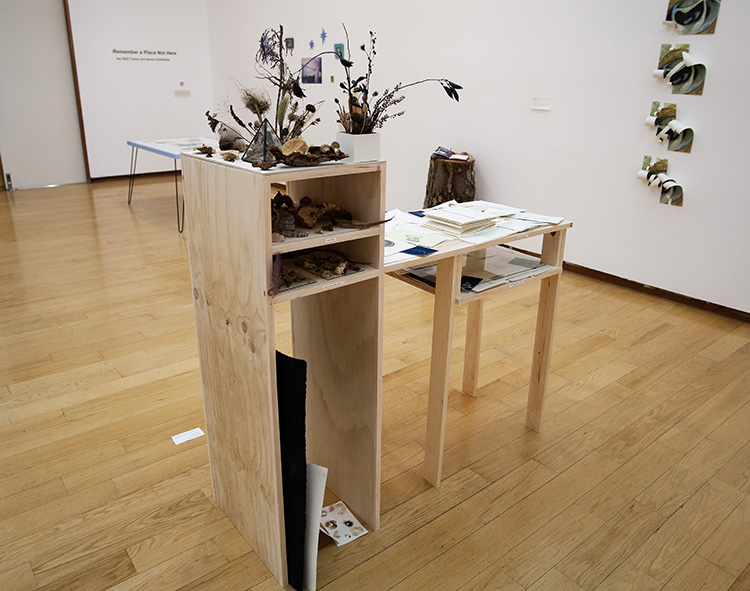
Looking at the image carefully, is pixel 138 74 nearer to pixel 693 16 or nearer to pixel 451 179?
pixel 451 179

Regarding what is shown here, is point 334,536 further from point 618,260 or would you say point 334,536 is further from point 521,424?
point 618,260

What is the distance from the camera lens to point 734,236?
11.1ft

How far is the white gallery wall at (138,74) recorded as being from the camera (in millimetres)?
6851

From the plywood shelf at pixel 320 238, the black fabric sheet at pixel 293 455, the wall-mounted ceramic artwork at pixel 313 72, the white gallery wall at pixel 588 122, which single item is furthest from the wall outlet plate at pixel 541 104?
the black fabric sheet at pixel 293 455

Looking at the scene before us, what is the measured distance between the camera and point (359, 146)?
5.00ft

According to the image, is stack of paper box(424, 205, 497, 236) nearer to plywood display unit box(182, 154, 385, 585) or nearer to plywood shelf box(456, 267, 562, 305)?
plywood shelf box(456, 267, 562, 305)

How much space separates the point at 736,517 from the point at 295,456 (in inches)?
56.5

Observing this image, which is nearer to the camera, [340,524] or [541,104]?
[340,524]

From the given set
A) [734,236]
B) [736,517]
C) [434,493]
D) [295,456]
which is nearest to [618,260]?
[734,236]

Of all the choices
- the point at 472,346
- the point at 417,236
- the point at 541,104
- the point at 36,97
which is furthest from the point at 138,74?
the point at 417,236

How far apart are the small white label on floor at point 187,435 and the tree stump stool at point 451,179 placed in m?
2.83

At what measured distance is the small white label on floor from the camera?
2293mm

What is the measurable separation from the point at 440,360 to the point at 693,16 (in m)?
2.65

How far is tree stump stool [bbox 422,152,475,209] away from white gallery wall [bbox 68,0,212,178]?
4342 millimetres
